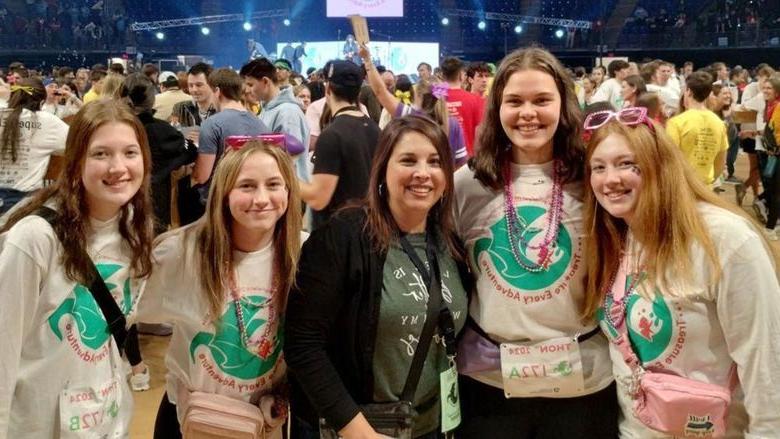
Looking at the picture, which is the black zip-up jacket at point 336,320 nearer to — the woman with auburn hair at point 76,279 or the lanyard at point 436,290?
the lanyard at point 436,290

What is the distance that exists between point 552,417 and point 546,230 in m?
0.51

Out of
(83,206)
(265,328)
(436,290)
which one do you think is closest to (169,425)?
(265,328)

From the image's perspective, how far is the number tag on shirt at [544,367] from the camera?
1880mm

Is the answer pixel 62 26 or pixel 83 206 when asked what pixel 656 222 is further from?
pixel 62 26

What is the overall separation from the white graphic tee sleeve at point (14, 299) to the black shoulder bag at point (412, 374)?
0.74 m

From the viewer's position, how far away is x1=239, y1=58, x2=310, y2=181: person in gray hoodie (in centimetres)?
450

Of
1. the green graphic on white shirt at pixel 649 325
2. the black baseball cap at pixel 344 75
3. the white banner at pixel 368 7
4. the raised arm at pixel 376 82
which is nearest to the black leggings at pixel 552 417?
the green graphic on white shirt at pixel 649 325

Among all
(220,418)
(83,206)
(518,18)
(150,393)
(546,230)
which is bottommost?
(150,393)

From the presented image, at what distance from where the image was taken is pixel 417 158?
1.86 meters

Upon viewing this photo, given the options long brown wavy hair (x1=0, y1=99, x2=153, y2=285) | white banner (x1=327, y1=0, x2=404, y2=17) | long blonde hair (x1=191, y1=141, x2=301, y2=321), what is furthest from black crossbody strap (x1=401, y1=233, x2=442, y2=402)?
white banner (x1=327, y1=0, x2=404, y2=17)

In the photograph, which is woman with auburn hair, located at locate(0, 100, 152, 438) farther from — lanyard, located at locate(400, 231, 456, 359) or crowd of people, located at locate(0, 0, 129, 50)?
crowd of people, located at locate(0, 0, 129, 50)

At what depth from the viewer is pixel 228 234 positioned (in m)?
1.95

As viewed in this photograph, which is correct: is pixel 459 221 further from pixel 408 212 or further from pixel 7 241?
pixel 7 241

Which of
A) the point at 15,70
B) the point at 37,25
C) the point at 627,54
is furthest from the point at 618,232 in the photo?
the point at 37,25
